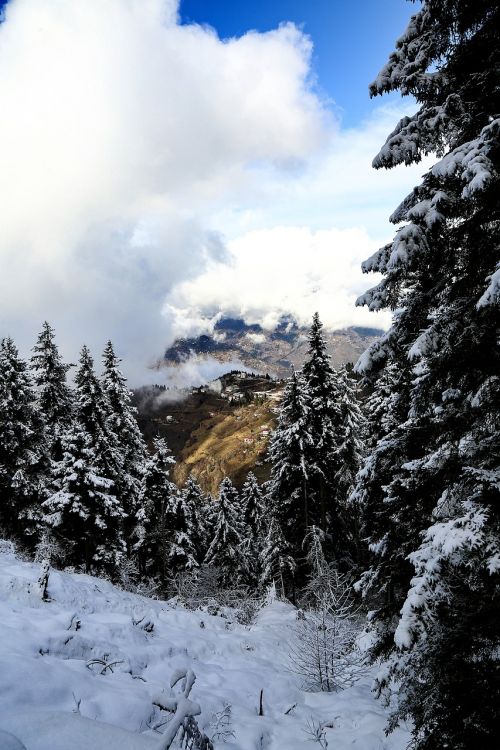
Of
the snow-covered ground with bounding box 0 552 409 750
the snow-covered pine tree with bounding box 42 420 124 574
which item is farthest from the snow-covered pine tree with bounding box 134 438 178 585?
the snow-covered ground with bounding box 0 552 409 750

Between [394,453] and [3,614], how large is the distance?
8.72m

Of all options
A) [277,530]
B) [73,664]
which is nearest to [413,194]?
[73,664]

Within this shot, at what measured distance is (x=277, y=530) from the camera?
2703cm

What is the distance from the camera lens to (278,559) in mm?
27203

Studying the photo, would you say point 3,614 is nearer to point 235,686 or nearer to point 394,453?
point 235,686

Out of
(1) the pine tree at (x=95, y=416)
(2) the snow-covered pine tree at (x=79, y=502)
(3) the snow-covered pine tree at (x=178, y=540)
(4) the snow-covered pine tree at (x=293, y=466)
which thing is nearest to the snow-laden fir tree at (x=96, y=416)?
(1) the pine tree at (x=95, y=416)

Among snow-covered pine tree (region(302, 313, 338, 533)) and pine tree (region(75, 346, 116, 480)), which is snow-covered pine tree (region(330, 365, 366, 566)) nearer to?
snow-covered pine tree (region(302, 313, 338, 533))

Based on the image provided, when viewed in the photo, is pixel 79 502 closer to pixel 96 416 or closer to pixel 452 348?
pixel 96 416

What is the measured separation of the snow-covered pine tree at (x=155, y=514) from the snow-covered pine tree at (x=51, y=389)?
6.94 m

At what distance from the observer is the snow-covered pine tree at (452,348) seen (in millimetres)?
4785

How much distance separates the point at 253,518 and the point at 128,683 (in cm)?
4609

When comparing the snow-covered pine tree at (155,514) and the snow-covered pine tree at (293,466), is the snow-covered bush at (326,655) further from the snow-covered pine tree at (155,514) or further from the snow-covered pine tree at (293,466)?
the snow-covered pine tree at (155,514)

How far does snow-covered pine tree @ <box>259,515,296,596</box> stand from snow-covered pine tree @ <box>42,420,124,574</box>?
32.7ft

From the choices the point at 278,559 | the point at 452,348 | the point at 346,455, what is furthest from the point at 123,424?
the point at 452,348
